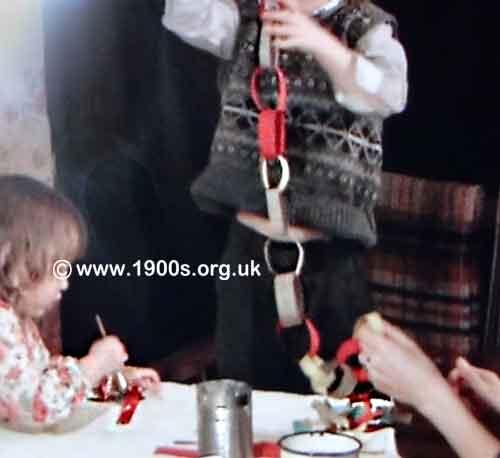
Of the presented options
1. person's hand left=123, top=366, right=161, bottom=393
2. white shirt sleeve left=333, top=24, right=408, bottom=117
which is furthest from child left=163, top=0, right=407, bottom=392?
person's hand left=123, top=366, right=161, bottom=393

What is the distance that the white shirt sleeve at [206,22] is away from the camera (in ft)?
5.52

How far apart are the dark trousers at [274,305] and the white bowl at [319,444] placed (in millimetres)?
234

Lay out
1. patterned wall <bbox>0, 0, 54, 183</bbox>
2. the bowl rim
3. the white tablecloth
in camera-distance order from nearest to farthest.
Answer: the bowl rim < the white tablecloth < patterned wall <bbox>0, 0, 54, 183</bbox>

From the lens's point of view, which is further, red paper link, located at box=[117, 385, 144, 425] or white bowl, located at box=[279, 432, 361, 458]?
red paper link, located at box=[117, 385, 144, 425]

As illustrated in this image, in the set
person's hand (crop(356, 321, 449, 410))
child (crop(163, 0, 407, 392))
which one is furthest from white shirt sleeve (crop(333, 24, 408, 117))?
person's hand (crop(356, 321, 449, 410))

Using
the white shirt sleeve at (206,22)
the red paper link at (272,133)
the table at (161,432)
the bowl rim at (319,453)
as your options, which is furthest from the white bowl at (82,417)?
the white shirt sleeve at (206,22)

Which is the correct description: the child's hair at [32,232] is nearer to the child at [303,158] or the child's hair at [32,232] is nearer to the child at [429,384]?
the child at [303,158]

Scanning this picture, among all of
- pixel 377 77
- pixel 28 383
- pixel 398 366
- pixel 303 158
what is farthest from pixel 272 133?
pixel 28 383

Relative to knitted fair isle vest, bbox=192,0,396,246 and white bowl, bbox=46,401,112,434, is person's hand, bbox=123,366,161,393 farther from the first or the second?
knitted fair isle vest, bbox=192,0,396,246

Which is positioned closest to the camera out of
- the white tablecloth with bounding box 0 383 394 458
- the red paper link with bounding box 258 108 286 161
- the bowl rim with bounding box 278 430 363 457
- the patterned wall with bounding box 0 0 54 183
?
the bowl rim with bounding box 278 430 363 457

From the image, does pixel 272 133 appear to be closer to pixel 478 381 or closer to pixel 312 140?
pixel 312 140

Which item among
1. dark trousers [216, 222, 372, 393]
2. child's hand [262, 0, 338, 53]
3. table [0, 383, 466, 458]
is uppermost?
child's hand [262, 0, 338, 53]

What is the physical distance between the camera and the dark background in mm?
1715

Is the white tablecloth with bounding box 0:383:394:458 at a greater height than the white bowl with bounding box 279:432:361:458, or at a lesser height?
lesser
